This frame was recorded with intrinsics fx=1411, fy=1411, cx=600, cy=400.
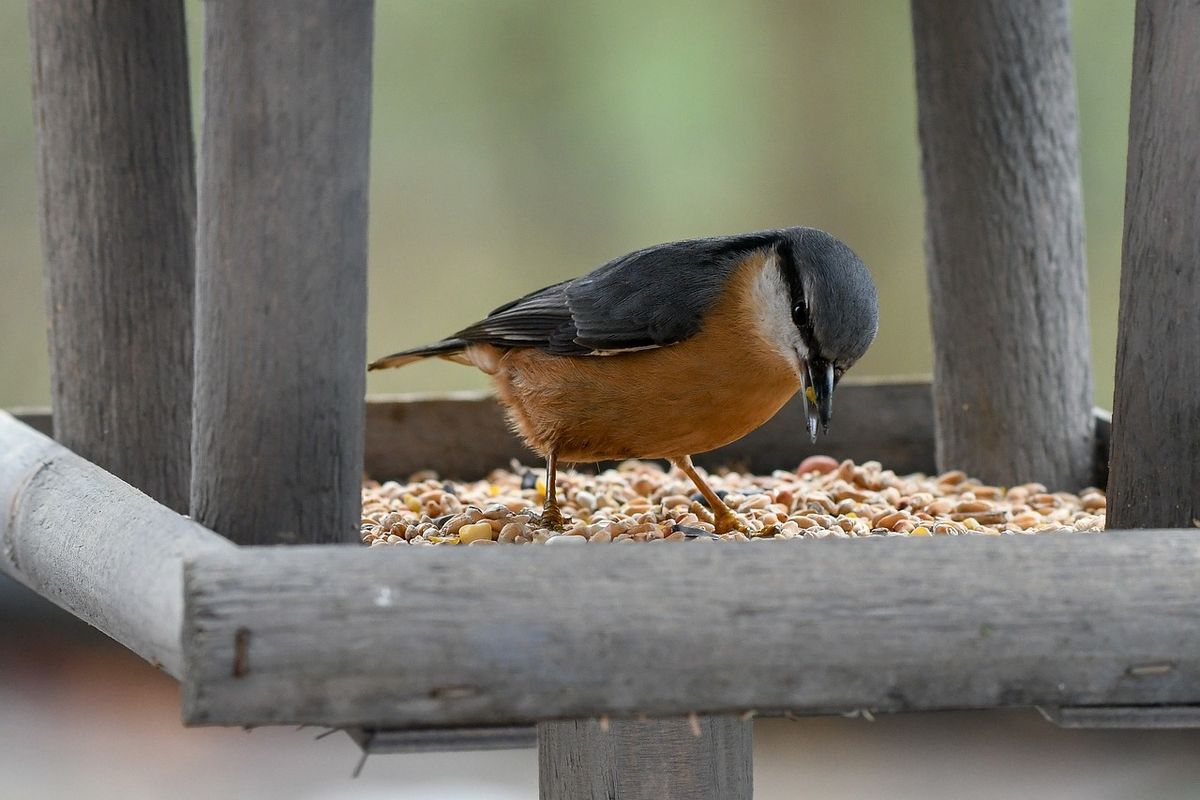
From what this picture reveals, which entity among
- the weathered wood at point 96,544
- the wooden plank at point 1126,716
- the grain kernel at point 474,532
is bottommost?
the grain kernel at point 474,532

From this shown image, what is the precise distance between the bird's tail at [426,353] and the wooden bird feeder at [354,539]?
56 cm

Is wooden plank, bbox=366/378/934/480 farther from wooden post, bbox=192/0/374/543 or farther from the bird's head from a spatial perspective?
wooden post, bbox=192/0/374/543

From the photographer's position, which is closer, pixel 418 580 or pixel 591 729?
pixel 418 580

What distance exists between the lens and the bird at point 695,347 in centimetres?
272

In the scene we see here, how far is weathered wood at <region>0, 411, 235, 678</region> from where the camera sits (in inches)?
75.2

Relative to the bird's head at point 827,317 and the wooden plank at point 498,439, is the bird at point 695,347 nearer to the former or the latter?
the bird's head at point 827,317

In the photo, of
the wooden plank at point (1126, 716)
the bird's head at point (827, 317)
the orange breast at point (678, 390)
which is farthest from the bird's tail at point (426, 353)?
the wooden plank at point (1126, 716)

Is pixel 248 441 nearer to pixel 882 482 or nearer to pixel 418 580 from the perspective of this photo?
pixel 418 580

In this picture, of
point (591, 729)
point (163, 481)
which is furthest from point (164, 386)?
point (591, 729)

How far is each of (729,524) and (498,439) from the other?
1.39 m

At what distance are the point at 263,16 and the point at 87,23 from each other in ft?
3.89

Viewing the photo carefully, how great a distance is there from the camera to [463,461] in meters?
4.30

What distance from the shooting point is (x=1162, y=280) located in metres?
2.29

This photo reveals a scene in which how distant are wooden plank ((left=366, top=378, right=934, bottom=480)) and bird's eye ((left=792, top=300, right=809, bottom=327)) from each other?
5.08 ft
